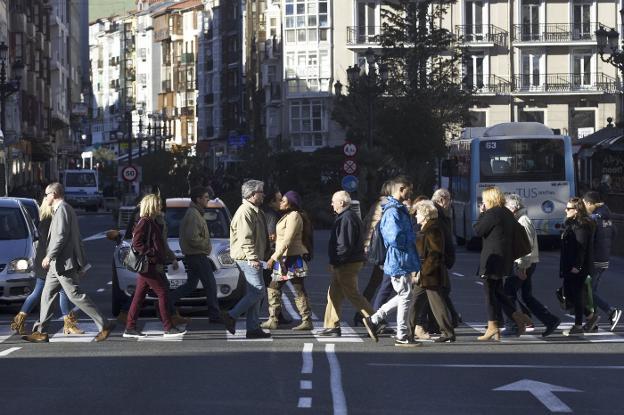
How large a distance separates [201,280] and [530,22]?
253 ft

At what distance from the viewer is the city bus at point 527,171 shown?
38250mm

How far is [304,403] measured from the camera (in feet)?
38.2

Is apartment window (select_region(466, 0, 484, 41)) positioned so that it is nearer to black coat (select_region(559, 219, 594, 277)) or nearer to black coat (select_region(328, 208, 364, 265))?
black coat (select_region(559, 219, 594, 277))

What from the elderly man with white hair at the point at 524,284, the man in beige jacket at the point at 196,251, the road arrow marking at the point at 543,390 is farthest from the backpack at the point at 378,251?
the road arrow marking at the point at 543,390

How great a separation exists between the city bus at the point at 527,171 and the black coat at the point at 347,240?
20.9 metres

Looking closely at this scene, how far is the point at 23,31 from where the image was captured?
8069 cm

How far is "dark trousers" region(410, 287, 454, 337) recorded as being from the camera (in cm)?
1648

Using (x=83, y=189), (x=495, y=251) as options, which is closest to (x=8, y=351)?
(x=495, y=251)

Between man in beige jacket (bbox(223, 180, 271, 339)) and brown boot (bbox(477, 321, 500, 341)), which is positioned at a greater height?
man in beige jacket (bbox(223, 180, 271, 339))

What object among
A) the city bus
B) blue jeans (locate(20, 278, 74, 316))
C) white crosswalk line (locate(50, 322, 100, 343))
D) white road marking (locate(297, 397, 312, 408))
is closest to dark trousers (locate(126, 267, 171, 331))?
white crosswalk line (locate(50, 322, 100, 343))

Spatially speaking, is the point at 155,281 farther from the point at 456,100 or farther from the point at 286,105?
the point at 286,105

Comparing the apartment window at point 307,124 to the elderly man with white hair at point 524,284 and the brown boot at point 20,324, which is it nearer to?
the elderly man with white hair at point 524,284

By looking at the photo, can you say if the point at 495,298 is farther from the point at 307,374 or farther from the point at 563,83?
the point at 563,83

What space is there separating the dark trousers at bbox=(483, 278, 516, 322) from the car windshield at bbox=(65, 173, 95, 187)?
69.4 metres
